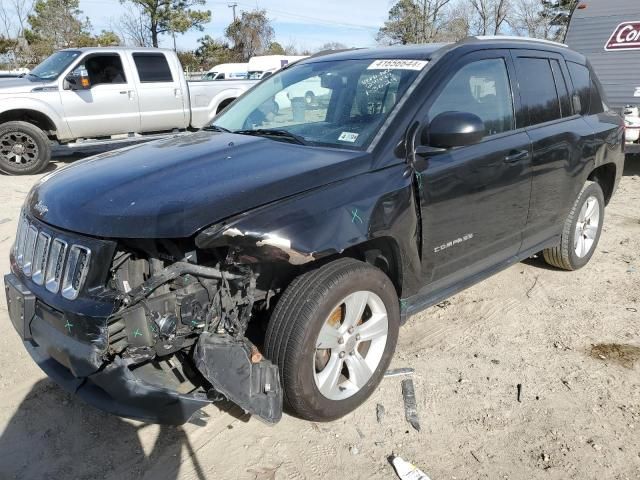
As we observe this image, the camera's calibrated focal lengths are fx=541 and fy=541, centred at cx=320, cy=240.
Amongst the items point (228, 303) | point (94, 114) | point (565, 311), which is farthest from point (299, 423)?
point (94, 114)

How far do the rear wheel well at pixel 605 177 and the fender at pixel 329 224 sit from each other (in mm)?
2711

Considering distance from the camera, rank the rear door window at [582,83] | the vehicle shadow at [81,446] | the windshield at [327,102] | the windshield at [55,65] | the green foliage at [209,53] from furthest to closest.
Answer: the green foliage at [209,53] < the windshield at [55,65] < the rear door window at [582,83] < the windshield at [327,102] < the vehicle shadow at [81,446]

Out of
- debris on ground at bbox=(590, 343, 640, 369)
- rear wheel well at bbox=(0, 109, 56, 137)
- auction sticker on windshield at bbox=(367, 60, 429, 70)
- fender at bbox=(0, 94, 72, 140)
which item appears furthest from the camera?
rear wheel well at bbox=(0, 109, 56, 137)

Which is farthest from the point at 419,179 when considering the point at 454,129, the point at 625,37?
the point at 625,37

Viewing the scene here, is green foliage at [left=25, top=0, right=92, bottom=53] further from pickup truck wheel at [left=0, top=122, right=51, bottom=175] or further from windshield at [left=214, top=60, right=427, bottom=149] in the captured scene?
windshield at [left=214, top=60, right=427, bottom=149]

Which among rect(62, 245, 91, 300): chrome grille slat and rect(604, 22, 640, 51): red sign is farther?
rect(604, 22, 640, 51): red sign

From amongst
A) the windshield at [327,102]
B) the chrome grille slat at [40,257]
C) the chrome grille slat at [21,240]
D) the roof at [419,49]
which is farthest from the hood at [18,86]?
the chrome grille slat at [40,257]

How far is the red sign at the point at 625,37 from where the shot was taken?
8.82 m

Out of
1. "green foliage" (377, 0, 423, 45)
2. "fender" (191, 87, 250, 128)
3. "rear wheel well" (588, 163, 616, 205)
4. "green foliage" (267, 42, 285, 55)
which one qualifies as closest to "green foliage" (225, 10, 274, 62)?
"green foliage" (267, 42, 285, 55)

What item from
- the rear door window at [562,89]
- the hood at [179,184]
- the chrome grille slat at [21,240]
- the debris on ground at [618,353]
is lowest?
the debris on ground at [618,353]

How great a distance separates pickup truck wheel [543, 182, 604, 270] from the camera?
4.49m

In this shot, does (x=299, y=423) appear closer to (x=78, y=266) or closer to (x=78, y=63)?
(x=78, y=266)

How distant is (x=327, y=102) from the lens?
11.2ft

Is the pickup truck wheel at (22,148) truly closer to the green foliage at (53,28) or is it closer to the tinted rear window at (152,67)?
the tinted rear window at (152,67)
